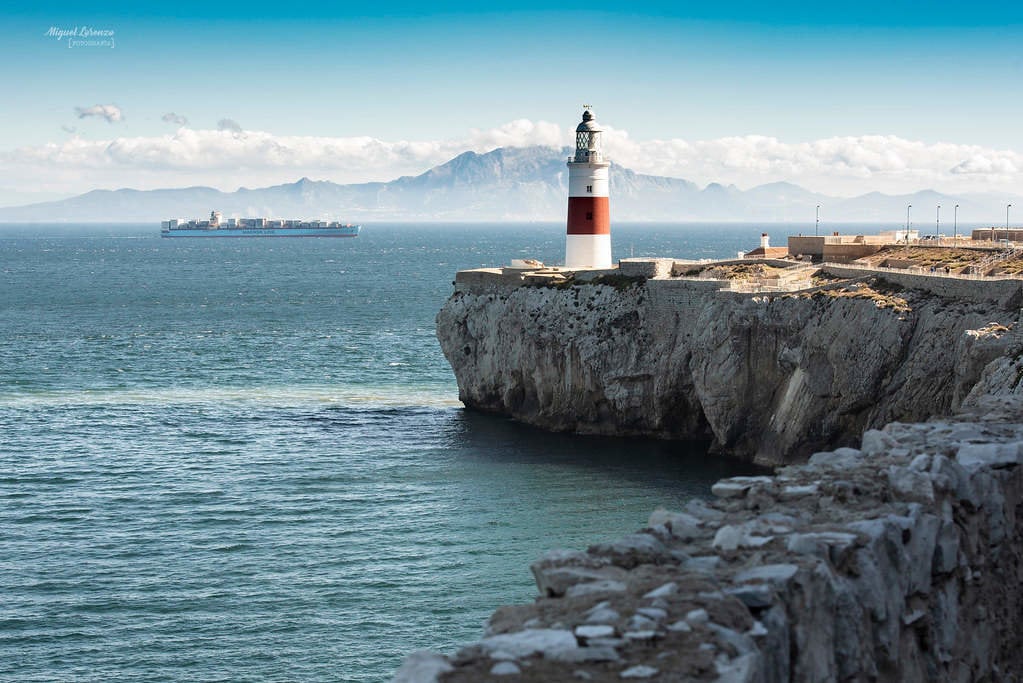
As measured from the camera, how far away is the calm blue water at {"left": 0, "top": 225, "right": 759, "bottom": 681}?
26703 millimetres

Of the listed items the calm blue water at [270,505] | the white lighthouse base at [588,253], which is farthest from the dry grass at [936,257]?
the calm blue water at [270,505]

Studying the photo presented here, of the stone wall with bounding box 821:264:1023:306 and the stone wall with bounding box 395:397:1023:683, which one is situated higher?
the stone wall with bounding box 821:264:1023:306

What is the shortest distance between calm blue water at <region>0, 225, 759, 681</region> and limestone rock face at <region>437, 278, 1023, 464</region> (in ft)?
6.19

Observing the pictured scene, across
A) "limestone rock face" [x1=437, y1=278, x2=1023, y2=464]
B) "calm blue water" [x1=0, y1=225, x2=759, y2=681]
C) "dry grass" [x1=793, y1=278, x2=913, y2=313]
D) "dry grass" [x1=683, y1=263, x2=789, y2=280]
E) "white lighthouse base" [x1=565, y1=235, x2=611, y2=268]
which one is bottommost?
"calm blue water" [x1=0, y1=225, x2=759, y2=681]

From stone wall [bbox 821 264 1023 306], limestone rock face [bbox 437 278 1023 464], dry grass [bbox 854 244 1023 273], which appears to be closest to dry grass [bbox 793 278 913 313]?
limestone rock face [bbox 437 278 1023 464]

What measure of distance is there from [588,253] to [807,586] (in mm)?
51308

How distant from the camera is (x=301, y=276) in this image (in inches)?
6088

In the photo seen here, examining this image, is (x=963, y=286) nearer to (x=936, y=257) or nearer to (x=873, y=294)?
(x=873, y=294)

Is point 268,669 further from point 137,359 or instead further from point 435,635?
point 137,359

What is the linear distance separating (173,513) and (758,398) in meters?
20.4

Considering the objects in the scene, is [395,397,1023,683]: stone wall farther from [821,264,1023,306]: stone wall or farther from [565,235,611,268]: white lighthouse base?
[565,235,611,268]: white lighthouse base

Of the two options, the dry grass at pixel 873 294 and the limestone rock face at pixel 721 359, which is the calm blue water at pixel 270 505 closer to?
the limestone rock face at pixel 721 359

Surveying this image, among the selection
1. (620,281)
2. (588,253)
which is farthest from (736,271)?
(588,253)

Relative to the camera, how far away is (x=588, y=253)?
6234 cm
